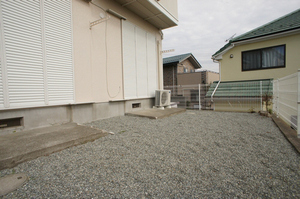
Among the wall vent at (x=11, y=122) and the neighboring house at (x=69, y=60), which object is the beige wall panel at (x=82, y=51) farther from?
the wall vent at (x=11, y=122)

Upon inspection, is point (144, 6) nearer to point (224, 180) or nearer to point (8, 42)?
point (8, 42)

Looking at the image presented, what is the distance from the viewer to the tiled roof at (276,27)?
Answer: 21.4 feet

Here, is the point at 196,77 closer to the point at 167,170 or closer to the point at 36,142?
the point at 167,170

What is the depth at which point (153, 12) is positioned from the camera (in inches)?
227

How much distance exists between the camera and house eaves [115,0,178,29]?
16.7 ft

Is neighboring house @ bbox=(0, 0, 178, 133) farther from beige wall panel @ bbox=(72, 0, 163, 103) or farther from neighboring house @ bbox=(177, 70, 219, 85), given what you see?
neighboring house @ bbox=(177, 70, 219, 85)

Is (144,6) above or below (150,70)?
above

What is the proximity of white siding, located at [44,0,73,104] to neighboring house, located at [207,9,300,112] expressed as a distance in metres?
6.11

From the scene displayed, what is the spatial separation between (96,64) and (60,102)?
1397mm

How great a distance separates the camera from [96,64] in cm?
423

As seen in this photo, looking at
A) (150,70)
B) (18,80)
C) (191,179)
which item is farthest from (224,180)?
(150,70)

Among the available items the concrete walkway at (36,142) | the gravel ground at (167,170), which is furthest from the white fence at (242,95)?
the concrete walkway at (36,142)

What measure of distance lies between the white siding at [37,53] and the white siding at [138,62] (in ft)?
6.67

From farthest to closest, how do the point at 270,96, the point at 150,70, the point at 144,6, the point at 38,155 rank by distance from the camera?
the point at 150,70 → the point at 270,96 → the point at 144,6 → the point at 38,155
